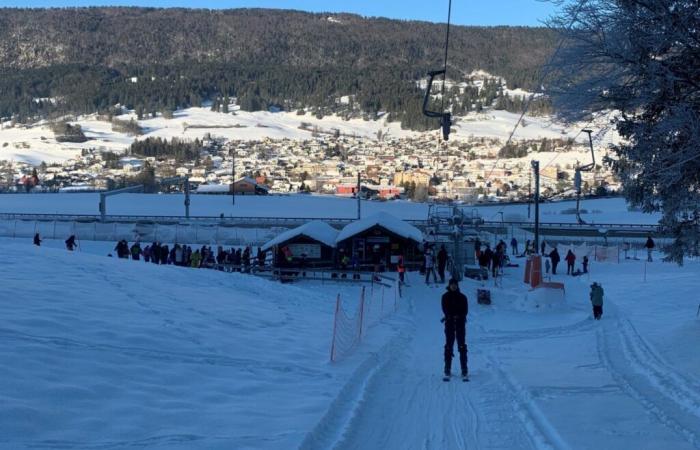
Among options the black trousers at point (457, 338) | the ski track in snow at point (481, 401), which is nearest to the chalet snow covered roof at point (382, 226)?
the ski track in snow at point (481, 401)

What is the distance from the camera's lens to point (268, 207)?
6228 centimetres

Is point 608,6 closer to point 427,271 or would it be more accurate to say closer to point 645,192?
point 645,192

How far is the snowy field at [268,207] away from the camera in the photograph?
191 feet

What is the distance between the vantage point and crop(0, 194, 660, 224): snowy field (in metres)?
58.2

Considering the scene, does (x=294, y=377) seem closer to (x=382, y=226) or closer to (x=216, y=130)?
(x=382, y=226)

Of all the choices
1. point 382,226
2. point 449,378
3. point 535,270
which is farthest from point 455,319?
point 382,226

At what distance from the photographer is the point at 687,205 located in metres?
9.51

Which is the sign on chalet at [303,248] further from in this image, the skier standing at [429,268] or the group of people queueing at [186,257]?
the skier standing at [429,268]

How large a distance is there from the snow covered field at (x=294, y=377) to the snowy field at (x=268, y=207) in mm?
43808

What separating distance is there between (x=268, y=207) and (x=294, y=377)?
54075 millimetres

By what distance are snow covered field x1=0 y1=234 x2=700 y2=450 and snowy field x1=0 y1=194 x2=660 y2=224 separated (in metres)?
43.8

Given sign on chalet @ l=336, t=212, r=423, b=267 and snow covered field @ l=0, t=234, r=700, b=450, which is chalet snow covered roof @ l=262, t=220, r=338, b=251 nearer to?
sign on chalet @ l=336, t=212, r=423, b=267

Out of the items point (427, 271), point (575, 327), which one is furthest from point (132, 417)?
point (427, 271)

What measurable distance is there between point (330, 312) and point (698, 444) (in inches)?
450
